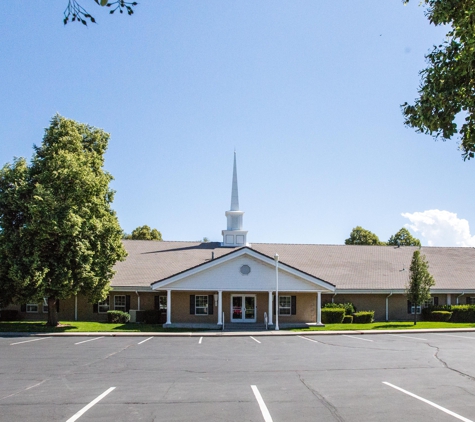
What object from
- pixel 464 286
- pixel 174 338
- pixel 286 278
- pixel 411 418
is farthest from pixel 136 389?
pixel 464 286

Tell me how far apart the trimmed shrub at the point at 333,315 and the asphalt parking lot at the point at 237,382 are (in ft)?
39.7

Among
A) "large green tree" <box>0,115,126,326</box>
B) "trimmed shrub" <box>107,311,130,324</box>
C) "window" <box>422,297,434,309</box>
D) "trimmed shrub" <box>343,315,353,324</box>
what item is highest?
"large green tree" <box>0,115,126,326</box>

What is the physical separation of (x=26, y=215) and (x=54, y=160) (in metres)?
3.27

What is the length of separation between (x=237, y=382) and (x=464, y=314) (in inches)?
1095

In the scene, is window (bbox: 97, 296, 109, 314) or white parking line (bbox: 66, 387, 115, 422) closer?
white parking line (bbox: 66, 387, 115, 422)

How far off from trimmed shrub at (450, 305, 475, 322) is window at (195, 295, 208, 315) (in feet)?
55.6

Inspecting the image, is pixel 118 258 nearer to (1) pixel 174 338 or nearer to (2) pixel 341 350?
(1) pixel 174 338

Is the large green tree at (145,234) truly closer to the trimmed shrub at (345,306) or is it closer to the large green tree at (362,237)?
the large green tree at (362,237)

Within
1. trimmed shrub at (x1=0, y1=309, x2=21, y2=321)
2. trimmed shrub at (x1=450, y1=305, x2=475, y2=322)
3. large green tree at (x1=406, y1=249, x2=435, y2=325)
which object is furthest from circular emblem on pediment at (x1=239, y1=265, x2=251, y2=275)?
trimmed shrub at (x1=450, y1=305, x2=475, y2=322)

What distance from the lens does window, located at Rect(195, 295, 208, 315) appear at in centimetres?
3228

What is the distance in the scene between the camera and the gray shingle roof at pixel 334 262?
3525cm

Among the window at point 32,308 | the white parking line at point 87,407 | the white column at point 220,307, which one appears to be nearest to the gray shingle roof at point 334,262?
the white column at point 220,307

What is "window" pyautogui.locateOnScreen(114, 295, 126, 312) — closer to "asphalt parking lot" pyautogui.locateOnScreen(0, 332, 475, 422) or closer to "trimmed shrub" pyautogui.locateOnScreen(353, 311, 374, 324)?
"asphalt parking lot" pyautogui.locateOnScreen(0, 332, 475, 422)

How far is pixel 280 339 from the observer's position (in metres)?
24.2
